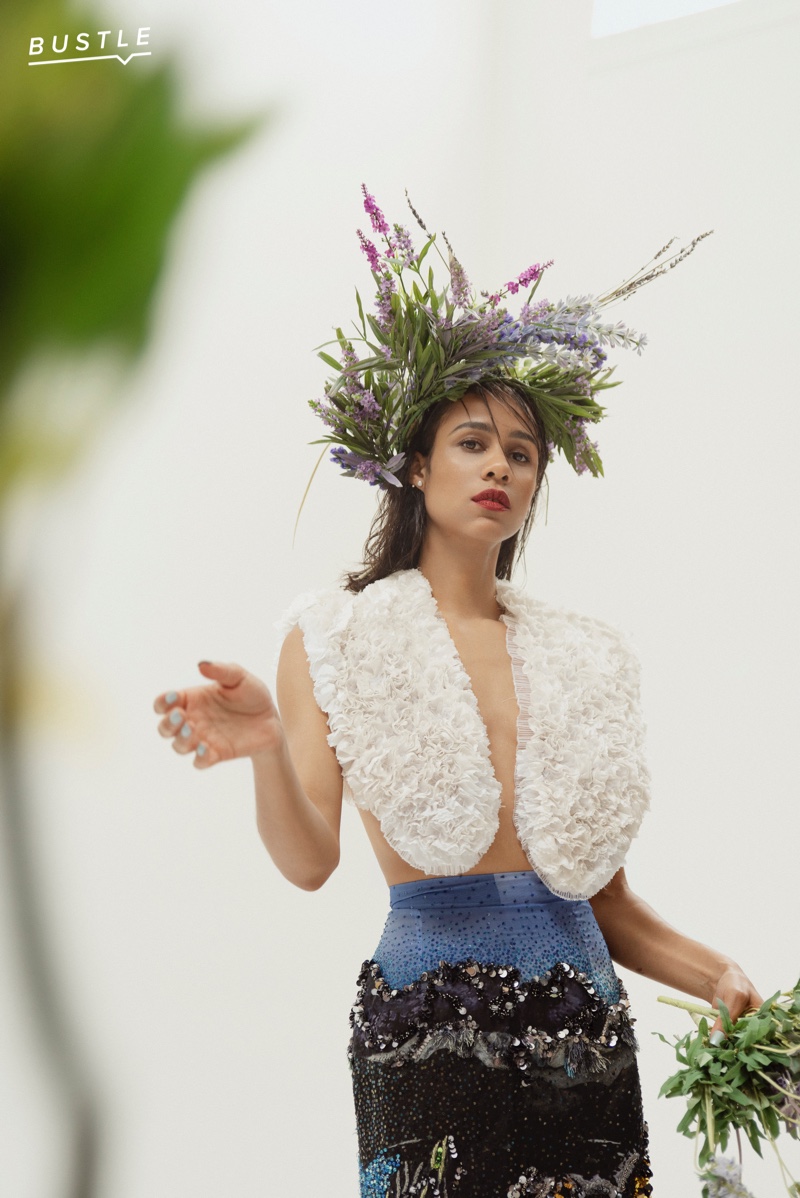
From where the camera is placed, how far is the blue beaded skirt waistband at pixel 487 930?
4.82ft

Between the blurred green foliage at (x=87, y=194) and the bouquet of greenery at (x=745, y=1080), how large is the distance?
1.16 meters

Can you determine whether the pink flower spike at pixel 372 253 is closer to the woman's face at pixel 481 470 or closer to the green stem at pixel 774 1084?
the woman's face at pixel 481 470

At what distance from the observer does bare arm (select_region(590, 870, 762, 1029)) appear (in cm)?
154

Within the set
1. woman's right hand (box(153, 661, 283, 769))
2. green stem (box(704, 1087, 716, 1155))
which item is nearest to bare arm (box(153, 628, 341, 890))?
woman's right hand (box(153, 661, 283, 769))

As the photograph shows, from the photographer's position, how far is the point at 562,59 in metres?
3.34

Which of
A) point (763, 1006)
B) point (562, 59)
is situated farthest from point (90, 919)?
point (562, 59)

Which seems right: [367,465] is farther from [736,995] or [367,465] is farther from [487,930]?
[736,995]

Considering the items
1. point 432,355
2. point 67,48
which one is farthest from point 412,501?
point 67,48

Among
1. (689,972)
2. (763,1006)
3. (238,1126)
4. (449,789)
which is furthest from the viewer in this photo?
(238,1126)

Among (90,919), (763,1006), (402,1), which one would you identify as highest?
(402,1)

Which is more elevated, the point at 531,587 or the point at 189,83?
the point at 531,587

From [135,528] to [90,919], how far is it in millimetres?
653

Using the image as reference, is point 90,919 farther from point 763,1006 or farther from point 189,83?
point 189,83

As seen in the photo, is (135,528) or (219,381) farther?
(219,381)
